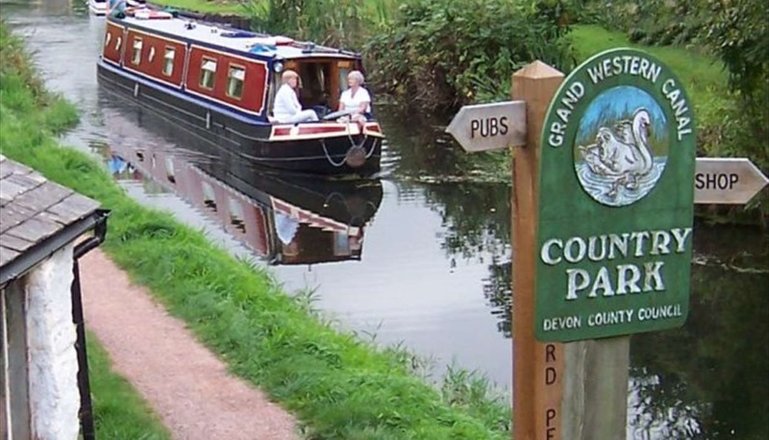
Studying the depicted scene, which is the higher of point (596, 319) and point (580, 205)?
point (580, 205)

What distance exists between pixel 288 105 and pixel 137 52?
7.09 meters

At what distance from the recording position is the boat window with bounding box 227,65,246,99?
19.5 metres

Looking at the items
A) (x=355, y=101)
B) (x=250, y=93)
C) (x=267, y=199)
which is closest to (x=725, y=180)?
(x=267, y=199)

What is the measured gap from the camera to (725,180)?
4.37m

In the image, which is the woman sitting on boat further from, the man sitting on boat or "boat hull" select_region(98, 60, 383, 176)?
the man sitting on boat

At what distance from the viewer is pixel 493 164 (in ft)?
61.9

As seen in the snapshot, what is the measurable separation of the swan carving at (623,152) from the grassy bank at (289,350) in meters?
3.86

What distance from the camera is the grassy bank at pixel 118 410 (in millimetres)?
7574

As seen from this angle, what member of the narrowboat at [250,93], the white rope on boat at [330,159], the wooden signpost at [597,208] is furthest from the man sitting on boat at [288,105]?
the wooden signpost at [597,208]

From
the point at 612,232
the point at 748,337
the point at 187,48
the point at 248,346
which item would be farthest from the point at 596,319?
the point at 187,48

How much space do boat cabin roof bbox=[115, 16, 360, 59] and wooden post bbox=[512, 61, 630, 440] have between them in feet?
48.0

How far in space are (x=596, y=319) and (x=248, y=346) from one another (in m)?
5.50

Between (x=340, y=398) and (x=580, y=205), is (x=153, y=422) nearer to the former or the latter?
(x=340, y=398)

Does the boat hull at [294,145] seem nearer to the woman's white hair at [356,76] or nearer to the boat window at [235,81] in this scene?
the boat window at [235,81]
